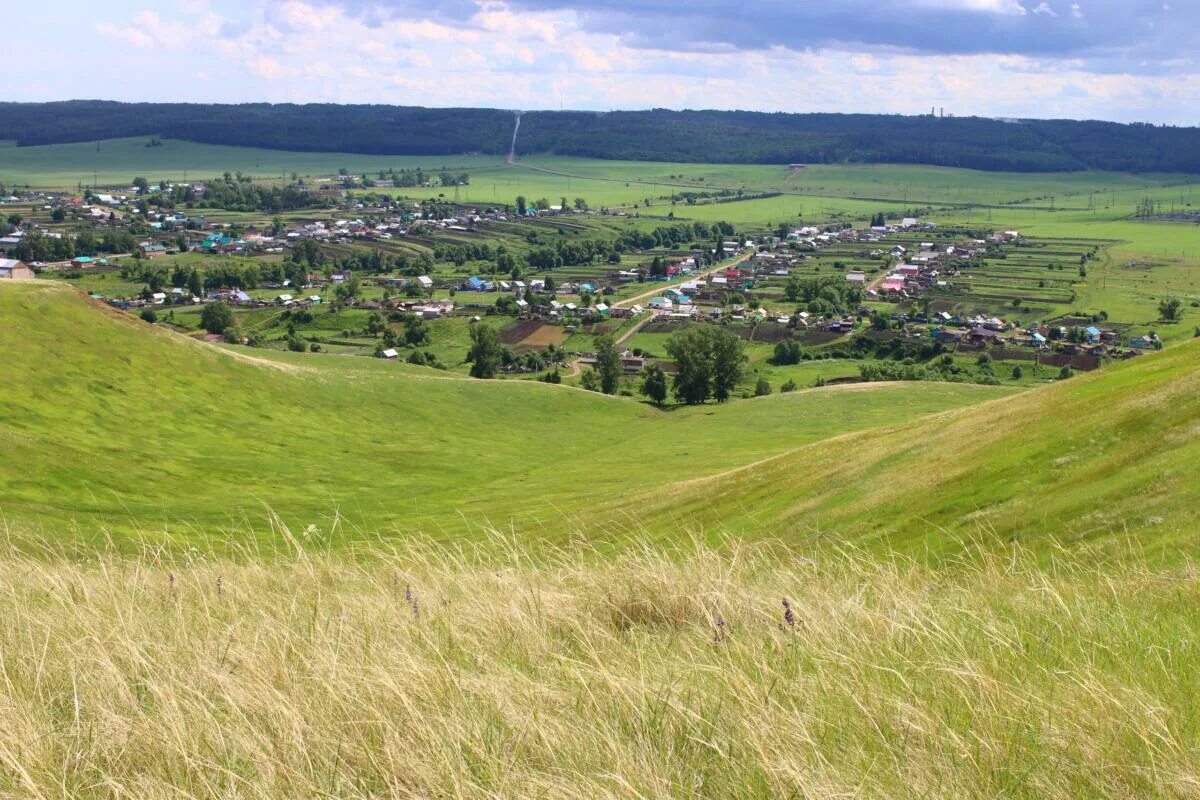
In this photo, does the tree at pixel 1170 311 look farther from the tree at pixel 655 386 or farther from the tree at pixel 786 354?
the tree at pixel 655 386

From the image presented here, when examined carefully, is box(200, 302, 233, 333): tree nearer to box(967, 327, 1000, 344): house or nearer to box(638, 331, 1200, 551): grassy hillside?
box(967, 327, 1000, 344): house

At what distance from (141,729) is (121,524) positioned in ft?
142

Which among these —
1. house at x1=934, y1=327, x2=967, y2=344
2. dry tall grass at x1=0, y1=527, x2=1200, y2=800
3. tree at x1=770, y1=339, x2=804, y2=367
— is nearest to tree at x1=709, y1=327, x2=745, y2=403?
tree at x1=770, y1=339, x2=804, y2=367

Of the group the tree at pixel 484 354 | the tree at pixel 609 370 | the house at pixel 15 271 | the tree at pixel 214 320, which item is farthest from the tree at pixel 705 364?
the house at pixel 15 271

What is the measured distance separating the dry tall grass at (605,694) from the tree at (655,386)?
11588 cm

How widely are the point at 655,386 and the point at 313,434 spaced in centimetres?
5097

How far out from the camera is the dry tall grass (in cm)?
554

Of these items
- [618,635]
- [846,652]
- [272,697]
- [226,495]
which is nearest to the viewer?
[272,697]

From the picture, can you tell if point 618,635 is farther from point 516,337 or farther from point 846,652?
point 516,337

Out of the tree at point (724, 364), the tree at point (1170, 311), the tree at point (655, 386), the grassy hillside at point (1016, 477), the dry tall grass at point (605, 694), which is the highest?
the dry tall grass at point (605, 694)

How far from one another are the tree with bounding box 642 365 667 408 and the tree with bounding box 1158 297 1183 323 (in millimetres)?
97990

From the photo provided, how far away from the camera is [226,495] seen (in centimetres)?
6112

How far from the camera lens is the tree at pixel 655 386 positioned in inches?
4973

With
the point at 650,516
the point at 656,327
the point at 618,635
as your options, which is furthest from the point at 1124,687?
the point at 656,327
